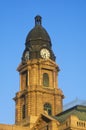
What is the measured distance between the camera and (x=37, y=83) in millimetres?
98562

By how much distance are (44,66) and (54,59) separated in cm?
439

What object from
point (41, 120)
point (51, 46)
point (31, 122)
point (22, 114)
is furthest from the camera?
point (51, 46)

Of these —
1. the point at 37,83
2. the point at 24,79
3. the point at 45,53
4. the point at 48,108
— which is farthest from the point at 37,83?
the point at 45,53

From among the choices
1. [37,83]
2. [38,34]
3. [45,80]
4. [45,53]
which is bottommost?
[37,83]

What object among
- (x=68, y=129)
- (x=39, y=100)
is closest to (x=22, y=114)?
(x=39, y=100)

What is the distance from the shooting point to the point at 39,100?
316 feet

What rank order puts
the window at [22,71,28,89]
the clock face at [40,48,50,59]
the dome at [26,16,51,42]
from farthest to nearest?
the dome at [26,16,51,42] → the clock face at [40,48,50,59] → the window at [22,71,28,89]

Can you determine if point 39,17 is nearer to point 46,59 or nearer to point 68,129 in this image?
point 46,59

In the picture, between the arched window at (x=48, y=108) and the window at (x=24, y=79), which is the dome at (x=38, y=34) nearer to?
the window at (x=24, y=79)

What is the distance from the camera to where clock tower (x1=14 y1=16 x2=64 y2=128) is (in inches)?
3789

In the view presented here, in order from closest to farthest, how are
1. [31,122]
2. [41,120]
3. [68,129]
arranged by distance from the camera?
1. [68,129]
2. [41,120]
3. [31,122]

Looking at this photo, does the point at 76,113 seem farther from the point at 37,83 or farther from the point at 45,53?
the point at 45,53

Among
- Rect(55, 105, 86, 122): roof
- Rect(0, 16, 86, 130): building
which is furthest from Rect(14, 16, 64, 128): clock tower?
Rect(55, 105, 86, 122): roof

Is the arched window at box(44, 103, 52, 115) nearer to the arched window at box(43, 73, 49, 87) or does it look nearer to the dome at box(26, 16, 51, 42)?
the arched window at box(43, 73, 49, 87)
